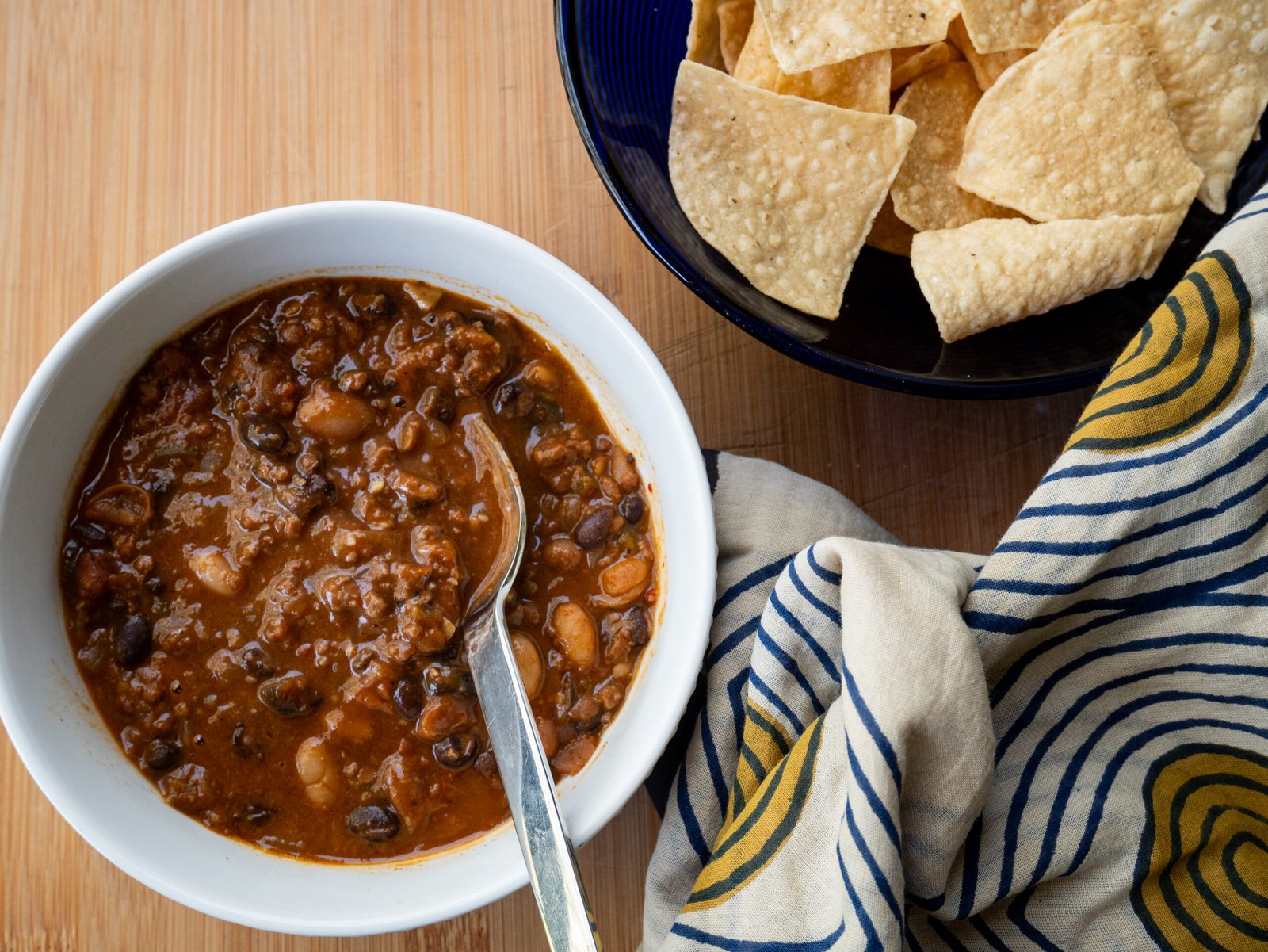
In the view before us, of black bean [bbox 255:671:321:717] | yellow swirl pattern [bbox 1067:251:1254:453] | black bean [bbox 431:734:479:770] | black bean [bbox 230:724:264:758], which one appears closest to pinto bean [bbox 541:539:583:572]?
black bean [bbox 431:734:479:770]

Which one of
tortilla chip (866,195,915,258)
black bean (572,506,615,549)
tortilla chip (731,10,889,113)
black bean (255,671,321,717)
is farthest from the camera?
tortilla chip (866,195,915,258)

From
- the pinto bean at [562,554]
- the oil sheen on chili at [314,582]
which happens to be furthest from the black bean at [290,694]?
the pinto bean at [562,554]

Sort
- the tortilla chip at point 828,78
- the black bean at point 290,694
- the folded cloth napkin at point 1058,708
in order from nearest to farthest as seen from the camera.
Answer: the folded cloth napkin at point 1058,708 → the black bean at point 290,694 → the tortilla chip at point 828,78

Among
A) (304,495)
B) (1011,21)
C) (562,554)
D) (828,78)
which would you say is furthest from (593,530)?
(1011,21)

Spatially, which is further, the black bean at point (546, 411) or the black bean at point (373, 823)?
the black bean at point (546, 411)

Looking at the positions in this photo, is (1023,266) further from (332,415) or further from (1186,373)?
(332,415)

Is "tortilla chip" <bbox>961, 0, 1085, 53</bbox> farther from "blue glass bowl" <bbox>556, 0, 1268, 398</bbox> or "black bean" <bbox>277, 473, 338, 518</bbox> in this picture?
"black bean" <bbox>277, 473, 338, 518</bbox>

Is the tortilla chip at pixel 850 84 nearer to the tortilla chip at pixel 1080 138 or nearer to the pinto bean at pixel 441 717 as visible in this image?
the tortilla chip at pixel 1080 138
